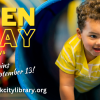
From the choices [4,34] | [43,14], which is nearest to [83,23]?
[43,14]

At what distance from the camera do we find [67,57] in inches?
32.9

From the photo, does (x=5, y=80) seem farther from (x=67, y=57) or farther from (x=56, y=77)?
(x=67, y=57)

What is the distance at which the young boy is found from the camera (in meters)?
0.72

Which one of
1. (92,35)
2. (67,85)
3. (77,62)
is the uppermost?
(92,35)

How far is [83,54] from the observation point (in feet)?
2.79

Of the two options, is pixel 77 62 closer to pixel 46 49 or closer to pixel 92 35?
pixel 92 35

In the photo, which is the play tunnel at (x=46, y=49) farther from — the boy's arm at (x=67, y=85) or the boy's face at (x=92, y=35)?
the boy's face at (x=92, y=35)

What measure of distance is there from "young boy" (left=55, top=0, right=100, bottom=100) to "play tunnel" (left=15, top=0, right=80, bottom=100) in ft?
0.94

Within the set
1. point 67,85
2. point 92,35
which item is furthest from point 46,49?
point 92,35

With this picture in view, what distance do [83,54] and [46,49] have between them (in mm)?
440

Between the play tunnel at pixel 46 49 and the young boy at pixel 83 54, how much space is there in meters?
0.29

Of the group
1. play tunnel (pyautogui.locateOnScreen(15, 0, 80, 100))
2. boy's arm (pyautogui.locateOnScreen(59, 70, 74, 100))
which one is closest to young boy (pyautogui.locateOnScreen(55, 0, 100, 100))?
boy's arm (pyautogui.locateOnScreen(59, 70, 74, 100))

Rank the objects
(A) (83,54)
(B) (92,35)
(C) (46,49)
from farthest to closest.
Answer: (C) (46,49), (A) (83,54), (B) (92,35)

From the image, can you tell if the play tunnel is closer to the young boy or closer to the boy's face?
the young boy
